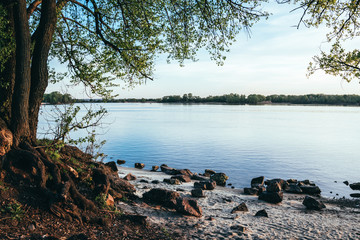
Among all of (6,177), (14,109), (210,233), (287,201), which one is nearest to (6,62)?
(14,109)

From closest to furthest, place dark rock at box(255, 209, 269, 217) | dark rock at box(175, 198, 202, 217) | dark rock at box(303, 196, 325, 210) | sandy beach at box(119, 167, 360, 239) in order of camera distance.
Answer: sandy beach at box(119, 167, 360, 239)
dark rock at box(175, 198, 202, 217)
dark rock at box(255, 209, 269, 217)
dark rock at box(303, 196, 325, 210)

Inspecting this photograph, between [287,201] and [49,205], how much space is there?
1232 centimetres

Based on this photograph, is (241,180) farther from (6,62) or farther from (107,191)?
(6,62)

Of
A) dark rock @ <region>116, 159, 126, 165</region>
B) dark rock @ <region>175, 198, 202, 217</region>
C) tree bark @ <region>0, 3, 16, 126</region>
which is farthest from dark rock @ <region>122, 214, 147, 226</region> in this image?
dark rock @ <region>116, 159, 126, 165</region>

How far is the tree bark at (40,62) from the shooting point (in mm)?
10062

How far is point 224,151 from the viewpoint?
3697 centimetres

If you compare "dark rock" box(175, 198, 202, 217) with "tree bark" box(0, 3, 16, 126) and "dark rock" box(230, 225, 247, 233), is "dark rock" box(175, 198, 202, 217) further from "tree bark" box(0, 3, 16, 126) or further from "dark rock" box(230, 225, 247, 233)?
"tree bark" box(0, 3, 16, 126)

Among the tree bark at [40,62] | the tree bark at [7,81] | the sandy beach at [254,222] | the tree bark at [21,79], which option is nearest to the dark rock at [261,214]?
the sandy beach at [254,222]

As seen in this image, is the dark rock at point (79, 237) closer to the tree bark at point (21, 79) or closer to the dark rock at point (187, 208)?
the tree bark at point (21, 79)

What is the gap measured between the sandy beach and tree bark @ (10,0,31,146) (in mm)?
4555

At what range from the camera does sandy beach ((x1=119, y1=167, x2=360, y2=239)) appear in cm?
959

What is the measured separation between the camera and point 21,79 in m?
9.40

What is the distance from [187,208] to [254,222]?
108 inches

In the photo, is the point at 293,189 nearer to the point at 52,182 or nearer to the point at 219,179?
the point at 219,179
